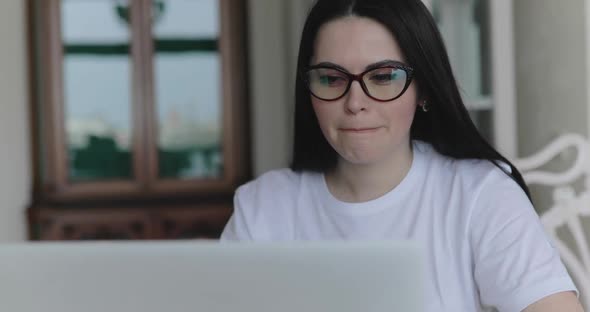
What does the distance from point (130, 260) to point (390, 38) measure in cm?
48

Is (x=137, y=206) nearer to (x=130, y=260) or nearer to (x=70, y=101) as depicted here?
(x=70, y=101)

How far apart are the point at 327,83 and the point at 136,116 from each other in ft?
8.01

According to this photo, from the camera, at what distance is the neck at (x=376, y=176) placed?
3.25ft

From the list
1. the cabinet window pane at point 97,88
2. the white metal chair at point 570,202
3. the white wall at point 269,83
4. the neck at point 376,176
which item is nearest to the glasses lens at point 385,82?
the neck at point 376,176

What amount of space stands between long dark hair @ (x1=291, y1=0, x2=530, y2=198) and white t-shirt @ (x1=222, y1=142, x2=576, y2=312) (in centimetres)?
2

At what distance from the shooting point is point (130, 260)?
47 cm

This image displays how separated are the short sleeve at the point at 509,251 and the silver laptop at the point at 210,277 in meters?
0.39

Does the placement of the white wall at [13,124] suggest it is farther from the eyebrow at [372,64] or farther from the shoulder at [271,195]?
the eyebrow at [372,64]

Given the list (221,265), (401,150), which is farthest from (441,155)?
(221,265)

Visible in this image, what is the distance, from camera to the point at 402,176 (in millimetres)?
1002

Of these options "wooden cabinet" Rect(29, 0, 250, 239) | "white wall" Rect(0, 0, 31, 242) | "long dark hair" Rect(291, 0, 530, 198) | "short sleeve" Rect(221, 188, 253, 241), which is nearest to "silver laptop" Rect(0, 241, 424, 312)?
"long dark hair" Rect(291, 0, 530, 198)

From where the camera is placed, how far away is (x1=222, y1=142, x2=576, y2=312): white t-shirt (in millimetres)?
831

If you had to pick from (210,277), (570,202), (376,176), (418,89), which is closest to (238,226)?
(376,176)

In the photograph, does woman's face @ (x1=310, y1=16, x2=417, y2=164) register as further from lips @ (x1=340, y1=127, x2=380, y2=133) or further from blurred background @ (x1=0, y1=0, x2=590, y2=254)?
blurred background @ (x1=0, y1=0, x2=590, y2=254)
